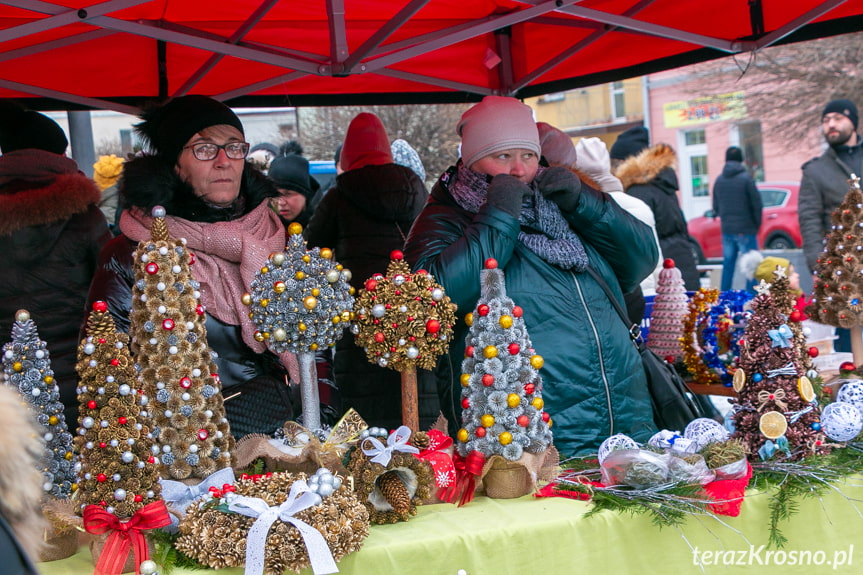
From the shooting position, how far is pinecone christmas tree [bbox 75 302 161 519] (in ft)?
6.30

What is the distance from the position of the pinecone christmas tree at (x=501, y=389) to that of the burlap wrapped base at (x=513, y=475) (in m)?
0.02

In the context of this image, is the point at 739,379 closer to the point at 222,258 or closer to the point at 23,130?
the point at 222,258

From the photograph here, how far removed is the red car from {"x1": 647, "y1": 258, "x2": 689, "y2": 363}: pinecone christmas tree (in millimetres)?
12549

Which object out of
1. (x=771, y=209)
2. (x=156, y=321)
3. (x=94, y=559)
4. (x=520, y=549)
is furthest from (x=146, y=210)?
(x=771, y=209)

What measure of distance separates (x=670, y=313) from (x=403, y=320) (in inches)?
79.5

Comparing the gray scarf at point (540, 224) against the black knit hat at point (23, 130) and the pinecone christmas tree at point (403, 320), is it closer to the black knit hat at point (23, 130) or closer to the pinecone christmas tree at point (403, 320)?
the pinecone christmas tree at point (403, 320)

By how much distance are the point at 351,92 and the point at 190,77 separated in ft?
2.83

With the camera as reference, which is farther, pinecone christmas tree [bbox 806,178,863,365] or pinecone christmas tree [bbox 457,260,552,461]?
pinecone christmas tree [bbox 806,178,863,365]

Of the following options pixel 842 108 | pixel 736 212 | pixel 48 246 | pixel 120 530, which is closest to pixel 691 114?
pixel 736 212

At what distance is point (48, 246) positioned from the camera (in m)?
3.89

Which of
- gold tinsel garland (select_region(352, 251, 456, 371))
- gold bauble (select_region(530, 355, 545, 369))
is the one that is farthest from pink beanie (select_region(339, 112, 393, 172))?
gold bauble (select_region(530, 355, 545, 369))

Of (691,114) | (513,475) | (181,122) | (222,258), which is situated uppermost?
(691,114)

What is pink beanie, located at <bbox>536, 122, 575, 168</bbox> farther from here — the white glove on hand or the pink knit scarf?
the pink knit scarf

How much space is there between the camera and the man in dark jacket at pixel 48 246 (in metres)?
3.83
